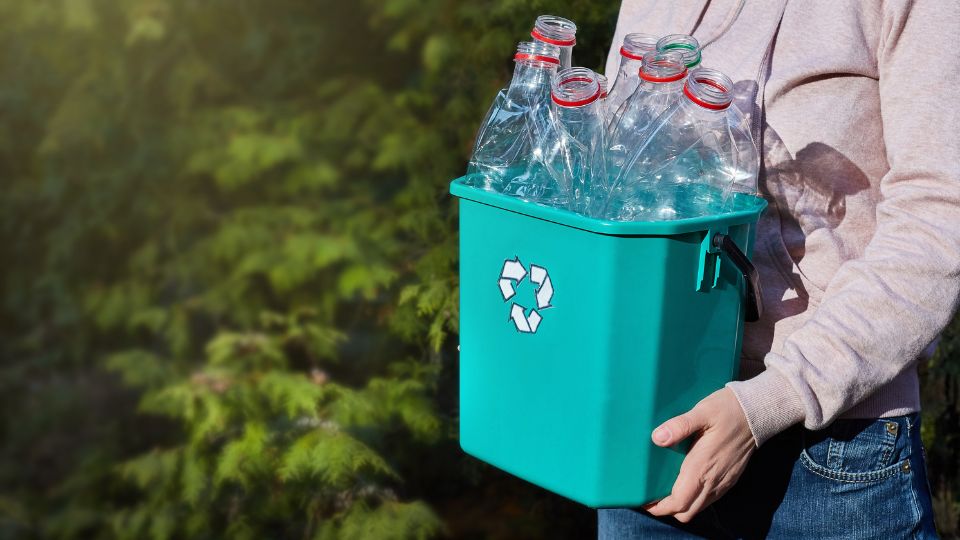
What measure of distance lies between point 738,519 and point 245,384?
6.30 feet

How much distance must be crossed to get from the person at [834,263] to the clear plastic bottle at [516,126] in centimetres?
22

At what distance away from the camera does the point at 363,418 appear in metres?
2.80

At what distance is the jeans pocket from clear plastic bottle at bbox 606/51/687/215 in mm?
409

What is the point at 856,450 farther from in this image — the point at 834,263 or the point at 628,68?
the point at 628,68

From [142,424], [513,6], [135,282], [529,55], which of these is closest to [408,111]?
[513,6]

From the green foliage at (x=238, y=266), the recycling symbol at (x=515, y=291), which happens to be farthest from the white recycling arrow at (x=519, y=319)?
the green foliage at (x=238, y=266)

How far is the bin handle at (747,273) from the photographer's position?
3.85 ft

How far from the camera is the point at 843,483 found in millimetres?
1303

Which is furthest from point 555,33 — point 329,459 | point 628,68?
point 329,459

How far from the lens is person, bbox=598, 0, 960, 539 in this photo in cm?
112

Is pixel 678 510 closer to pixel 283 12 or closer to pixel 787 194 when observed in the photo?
pixel 787 194

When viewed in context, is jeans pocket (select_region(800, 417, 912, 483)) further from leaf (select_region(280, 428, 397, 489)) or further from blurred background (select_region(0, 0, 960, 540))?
leaf (select_region(280, 428, 397, 489))

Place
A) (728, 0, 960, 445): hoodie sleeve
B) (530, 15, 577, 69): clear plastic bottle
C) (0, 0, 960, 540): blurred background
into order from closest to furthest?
1. (728, 0, 960, 445): hoodie sleeve
2. (530, 15, 577, 69): clear plastic bottle
3. (0, 0, 960, 540): blurred background

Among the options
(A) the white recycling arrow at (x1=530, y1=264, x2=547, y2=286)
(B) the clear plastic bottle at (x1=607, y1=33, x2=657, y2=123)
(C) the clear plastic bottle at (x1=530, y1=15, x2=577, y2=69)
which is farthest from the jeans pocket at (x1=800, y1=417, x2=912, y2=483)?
(C) the clear plastic bottle at (x1=530, y1=15, x2=577, y2=69)
